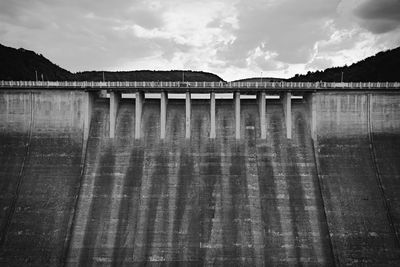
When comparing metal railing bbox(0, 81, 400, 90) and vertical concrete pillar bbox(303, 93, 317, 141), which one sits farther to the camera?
metal railing bbox(0, 81, 400, 90)

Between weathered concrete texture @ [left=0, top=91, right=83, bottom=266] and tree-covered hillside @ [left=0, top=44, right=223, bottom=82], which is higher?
tree-covered hillside @ [left=0, top=44, right=223, bottom=82]

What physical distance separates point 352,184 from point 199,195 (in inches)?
474

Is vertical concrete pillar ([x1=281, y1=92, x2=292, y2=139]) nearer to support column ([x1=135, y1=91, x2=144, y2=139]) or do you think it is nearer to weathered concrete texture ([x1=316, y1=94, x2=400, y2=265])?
weathered concrete texture ([x1=316, y1=94, x2=400, y2=265])

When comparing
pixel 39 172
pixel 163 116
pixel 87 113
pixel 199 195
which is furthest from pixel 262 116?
pixel 39 172

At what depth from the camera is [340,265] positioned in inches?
959

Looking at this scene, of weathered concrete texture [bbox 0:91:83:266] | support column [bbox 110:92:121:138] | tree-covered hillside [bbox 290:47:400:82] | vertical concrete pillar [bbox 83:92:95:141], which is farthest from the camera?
tree-covered hillside [bbox 290:47:400:82]

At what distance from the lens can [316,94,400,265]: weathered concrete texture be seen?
81.6 ft

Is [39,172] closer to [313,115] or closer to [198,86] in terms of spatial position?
[198,86]

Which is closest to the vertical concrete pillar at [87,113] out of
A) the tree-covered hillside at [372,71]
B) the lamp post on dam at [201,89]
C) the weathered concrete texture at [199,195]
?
the lamp post on dam at [201,89]

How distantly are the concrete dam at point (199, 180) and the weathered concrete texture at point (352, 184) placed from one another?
0.09 m

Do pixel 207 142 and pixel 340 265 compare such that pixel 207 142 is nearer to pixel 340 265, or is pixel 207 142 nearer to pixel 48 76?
pixel 340 265

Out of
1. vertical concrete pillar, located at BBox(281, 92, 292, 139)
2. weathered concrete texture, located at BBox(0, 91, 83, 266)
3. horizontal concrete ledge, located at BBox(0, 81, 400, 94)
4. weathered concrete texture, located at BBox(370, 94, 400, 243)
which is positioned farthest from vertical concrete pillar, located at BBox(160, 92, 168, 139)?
weathered concrete texture, located at BBox(370, 94, 400, 243)

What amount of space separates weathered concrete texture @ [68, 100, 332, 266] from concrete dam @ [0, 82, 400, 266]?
84 millimetres

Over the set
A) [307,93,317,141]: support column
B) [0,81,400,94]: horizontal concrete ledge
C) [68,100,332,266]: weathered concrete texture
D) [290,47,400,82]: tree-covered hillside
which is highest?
[290,47,400,82]: tree-covered hillside
